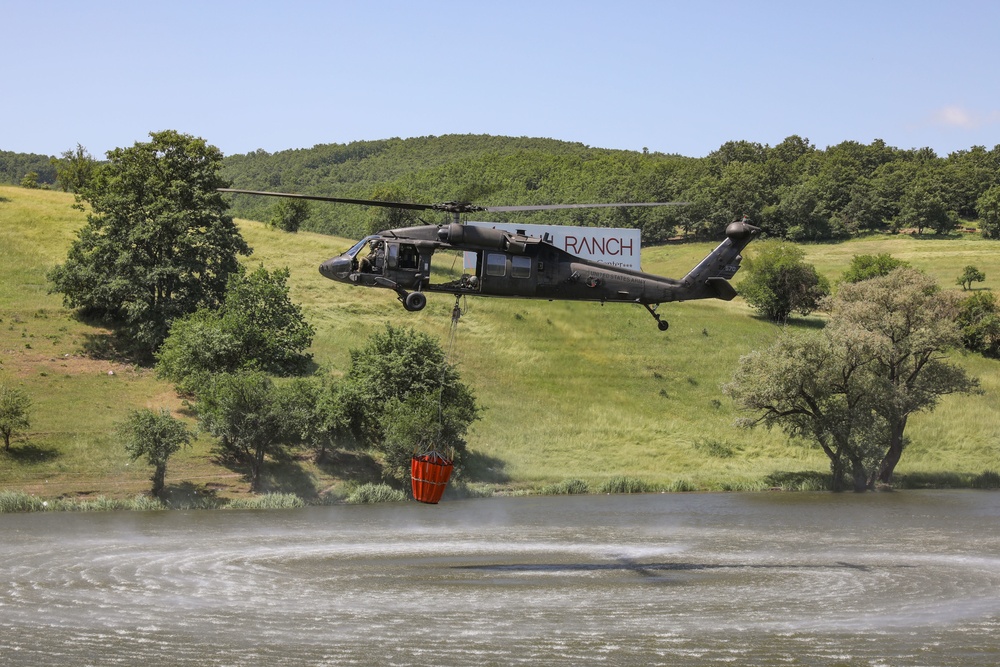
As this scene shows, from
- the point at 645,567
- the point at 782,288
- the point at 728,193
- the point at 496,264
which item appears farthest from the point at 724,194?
the point at 496,264

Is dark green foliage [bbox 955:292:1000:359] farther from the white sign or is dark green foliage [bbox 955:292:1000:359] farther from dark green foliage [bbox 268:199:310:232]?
dark green foliage [bbox 268:199:310:232]

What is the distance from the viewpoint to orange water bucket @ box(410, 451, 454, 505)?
93.9 feet

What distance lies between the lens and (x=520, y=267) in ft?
95.1

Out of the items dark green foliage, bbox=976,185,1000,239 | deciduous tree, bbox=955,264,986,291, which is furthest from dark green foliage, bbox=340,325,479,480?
dark green foliage, bbox=976,185,1000,239

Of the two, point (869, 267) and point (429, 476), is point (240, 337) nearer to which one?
point (429, 476)

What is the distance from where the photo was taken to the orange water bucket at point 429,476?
2862 centimetres

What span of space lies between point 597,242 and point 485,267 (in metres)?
3.80

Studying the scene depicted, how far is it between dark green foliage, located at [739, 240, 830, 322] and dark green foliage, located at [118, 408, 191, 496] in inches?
2318

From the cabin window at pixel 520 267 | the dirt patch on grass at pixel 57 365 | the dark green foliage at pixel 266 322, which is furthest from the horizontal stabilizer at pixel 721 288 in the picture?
the dirt patch on grass at pixel 57 365

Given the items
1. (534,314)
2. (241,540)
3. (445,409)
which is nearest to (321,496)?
(445,409)

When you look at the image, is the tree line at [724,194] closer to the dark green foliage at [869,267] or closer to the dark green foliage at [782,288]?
the dark green foliage at [869,267]

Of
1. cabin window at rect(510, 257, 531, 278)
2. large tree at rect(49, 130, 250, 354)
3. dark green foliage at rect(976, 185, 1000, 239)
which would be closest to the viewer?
cabin window at rect(510, 257, 531, 278)

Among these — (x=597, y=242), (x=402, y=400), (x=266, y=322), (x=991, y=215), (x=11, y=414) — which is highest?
(x=991, y=215)

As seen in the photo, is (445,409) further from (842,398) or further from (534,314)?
(534,314)
